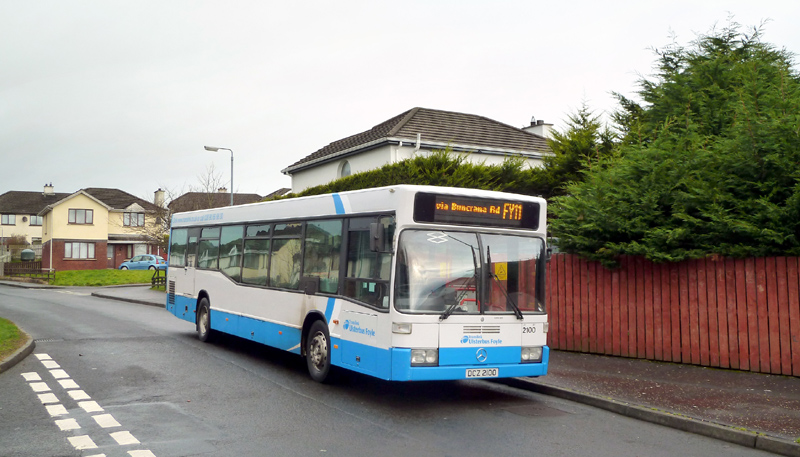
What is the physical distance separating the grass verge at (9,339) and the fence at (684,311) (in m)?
9.92

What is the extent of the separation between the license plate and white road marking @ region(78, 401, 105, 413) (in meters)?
4.36

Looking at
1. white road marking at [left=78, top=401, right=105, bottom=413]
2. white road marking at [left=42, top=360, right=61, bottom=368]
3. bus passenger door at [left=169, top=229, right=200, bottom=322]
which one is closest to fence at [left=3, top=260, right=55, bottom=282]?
bus passenger door at [left=169, top=229, right=200, bottom=322]

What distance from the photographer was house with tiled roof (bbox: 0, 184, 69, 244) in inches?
3669

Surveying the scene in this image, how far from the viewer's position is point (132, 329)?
17.8 m

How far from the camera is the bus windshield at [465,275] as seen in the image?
867 centimetres

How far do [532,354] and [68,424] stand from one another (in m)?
5.49

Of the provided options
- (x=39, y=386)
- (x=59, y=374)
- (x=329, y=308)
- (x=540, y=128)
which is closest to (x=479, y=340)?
(x=329, y=308)

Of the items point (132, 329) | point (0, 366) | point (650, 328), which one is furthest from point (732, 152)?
point (132, 329)

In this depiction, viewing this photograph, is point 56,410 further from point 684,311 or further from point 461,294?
point 684,311

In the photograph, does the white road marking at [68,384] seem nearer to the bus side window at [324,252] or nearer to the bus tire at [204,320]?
the bus side window at [324,252]

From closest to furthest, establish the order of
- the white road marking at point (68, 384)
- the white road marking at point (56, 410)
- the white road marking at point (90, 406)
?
the white road marking at point (56, 410) → the white road marking at point (90, 406) → the white road marking at point (68, 384)

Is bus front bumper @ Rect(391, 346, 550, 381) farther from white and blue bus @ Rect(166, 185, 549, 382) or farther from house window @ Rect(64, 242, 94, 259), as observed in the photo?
house window @ Rect(64, 242, 94, 259)

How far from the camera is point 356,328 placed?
9.35 metres

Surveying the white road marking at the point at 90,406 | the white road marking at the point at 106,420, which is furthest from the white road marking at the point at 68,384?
the white road marking at the point at 106,420
